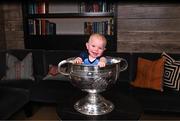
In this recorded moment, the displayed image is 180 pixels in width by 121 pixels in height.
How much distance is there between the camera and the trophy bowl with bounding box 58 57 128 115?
142 cm

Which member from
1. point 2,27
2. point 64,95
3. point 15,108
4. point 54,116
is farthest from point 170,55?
point 2,27

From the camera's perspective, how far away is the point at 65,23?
11.3 ft

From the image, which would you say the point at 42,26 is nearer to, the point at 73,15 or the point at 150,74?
the point at 73,15

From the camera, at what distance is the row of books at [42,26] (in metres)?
3.37

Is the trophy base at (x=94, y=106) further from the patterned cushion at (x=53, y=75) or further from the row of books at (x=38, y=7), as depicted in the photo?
the row of books at (x=38, y=7)

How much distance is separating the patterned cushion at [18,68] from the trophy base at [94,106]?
4.82ft

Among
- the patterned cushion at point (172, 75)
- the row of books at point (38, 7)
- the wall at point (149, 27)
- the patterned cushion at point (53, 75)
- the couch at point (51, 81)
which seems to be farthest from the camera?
the row of books at point (38, 7)

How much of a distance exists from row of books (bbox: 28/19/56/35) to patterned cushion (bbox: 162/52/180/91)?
62.0 inches

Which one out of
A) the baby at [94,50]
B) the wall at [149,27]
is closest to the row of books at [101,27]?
the wall at [149,27]

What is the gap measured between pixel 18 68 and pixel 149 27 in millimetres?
1656

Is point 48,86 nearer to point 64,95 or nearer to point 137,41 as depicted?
point 64,95

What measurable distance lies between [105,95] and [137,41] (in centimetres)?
156

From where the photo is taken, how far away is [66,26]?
3.45 metres

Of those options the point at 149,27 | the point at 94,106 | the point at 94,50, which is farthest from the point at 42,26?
the point at 94,106
